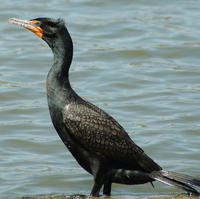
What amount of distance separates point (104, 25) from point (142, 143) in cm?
606

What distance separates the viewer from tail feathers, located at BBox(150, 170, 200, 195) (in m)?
8.14

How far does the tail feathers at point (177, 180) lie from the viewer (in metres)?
8.14

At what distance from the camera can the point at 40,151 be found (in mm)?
10617

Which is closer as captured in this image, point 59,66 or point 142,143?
point 59,66

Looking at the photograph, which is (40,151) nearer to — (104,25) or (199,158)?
(199,158)

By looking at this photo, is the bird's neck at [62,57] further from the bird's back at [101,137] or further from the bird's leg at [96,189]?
the bird's leg at [96,189]

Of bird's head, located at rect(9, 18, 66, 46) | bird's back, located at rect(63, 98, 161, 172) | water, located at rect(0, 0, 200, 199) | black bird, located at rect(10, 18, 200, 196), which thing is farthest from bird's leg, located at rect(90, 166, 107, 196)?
bird's head, located at rect(9, 18, 66, 46)

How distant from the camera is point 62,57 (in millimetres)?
8109

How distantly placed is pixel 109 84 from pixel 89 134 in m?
5.51

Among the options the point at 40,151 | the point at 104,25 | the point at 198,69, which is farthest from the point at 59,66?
the point at 104,25

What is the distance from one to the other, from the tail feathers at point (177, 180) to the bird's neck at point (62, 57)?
5.08 feet

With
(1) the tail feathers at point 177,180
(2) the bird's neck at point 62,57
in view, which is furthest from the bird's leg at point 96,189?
(2) the bird's neck at point 62,57

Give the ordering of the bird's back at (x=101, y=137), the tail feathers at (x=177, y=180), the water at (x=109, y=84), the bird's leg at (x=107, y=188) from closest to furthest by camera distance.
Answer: the bird's back at (x=101, y=137) → the tail feathers at (x=177, y=180) → the bird's leg at (x=107, y=188) → the water at (x=109, y=84)

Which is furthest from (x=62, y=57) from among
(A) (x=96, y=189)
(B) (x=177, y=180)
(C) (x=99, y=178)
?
(B) (x=177, y=180)
